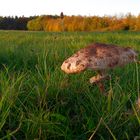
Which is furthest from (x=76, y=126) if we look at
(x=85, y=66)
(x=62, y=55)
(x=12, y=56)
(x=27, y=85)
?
(x=12, y=56)

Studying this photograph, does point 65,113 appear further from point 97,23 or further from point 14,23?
point 14,23

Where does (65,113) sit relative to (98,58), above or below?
below

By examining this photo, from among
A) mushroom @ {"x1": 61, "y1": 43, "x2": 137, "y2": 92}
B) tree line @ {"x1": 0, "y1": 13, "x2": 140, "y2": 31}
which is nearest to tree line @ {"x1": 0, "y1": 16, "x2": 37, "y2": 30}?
tree line @ {"x1": 0, "y1": 13, "x2": 140, "y2": 31}

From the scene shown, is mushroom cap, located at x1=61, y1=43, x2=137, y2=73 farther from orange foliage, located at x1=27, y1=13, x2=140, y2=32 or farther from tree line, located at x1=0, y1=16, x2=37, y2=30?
tree line, located at x1=0, y1=16, x2=37, y2=30

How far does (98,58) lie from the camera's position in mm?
2807

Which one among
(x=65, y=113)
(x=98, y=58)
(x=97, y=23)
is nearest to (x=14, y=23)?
(x=97, y=23)

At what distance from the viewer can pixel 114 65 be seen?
2875 millimetres

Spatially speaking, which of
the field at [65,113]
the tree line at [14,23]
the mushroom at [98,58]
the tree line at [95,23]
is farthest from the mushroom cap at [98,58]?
the tree line at [14,23]

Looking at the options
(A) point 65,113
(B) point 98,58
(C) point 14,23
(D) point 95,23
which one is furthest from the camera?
(C) point 14,23

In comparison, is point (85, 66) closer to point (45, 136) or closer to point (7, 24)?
point (45, 136)

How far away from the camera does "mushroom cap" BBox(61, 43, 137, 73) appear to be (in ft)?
9.20

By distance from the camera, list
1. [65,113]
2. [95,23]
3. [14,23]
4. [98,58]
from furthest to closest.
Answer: [14,23], [95,23], [98,58], [65,113]

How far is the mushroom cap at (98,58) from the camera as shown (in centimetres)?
280

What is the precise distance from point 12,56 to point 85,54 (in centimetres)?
266
